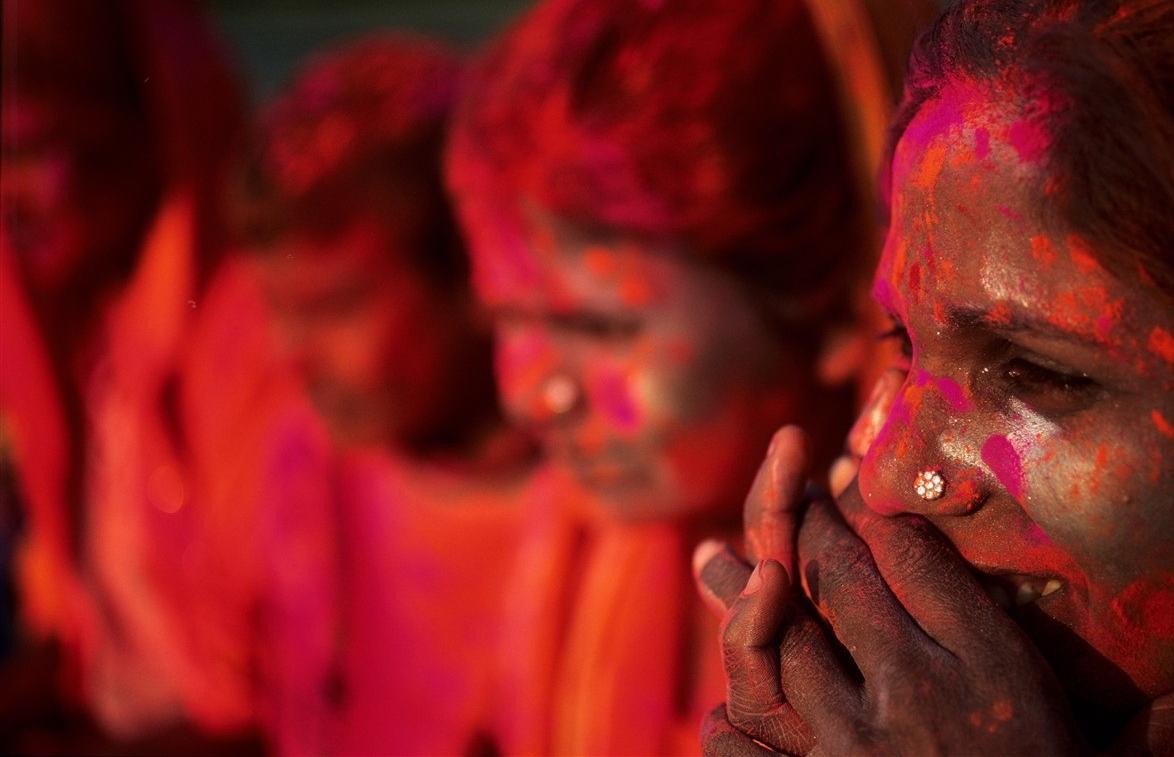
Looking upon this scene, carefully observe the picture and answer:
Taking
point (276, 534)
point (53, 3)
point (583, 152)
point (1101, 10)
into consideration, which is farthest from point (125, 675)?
point (1101, 10)

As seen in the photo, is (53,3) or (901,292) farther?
(53,3)

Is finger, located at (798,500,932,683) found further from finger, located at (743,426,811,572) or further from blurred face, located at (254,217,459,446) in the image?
blurred face, located at (254,217,459,446)

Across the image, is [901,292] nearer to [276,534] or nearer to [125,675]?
[276,534]

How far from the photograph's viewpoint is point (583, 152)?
2.79 feet

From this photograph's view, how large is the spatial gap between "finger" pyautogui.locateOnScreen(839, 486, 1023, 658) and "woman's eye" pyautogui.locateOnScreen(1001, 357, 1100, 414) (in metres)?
0.07

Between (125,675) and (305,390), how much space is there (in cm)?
61

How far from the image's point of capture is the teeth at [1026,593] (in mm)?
460

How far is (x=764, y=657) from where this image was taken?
1.55 ft

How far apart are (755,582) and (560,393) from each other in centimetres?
43

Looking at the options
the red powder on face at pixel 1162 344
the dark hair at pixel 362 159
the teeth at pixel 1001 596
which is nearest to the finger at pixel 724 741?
the teeth at pixel 1001 596

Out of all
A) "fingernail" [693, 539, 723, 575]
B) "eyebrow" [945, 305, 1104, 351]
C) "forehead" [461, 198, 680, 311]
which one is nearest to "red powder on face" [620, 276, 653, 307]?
"forehead" [461, 198, 680, 311]

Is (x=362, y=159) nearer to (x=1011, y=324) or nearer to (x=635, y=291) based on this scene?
(x=635, y=291)

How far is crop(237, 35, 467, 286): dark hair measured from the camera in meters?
1.20

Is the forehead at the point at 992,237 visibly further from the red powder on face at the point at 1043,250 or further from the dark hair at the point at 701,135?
the dark hair at the point at 701,135
